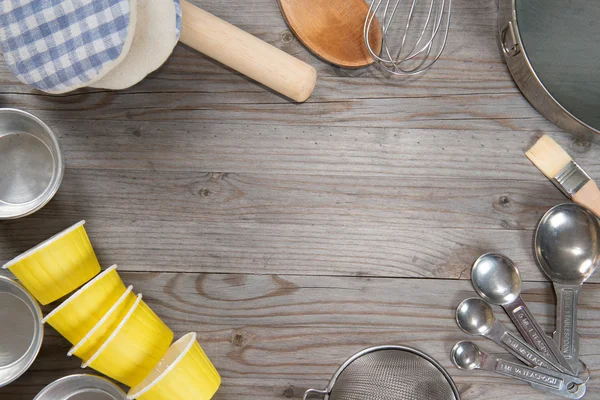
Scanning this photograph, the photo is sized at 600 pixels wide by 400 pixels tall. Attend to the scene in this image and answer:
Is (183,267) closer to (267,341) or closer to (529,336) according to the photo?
(267,341)

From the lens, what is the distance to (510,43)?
2.22 ft

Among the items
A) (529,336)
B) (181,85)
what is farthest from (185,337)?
(529,336)

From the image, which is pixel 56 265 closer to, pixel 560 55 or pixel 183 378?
pixel 183 378

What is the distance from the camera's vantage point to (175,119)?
2.38ft

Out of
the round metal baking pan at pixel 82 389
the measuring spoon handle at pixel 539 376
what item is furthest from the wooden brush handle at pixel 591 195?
the round metal baking pan at pixel 82 389

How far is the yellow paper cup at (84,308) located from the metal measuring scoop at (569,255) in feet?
1.77

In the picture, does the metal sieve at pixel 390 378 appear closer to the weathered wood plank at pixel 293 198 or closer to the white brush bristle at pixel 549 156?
the weathered wood plank at pixel 293 198

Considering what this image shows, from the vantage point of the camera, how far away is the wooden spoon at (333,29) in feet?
2.32

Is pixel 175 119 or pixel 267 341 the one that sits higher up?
pixel 175 119

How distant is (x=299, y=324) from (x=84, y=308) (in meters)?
0.26

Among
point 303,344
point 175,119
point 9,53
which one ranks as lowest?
point 303,344

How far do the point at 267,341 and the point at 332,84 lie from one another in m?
0.34

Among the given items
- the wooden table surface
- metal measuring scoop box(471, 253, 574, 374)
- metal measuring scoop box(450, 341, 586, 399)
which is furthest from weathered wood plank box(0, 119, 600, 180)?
metal measuring scoop box(450, 341, 586, 399)

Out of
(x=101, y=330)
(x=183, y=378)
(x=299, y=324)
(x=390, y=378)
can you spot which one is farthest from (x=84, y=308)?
(x=390, y=378)
